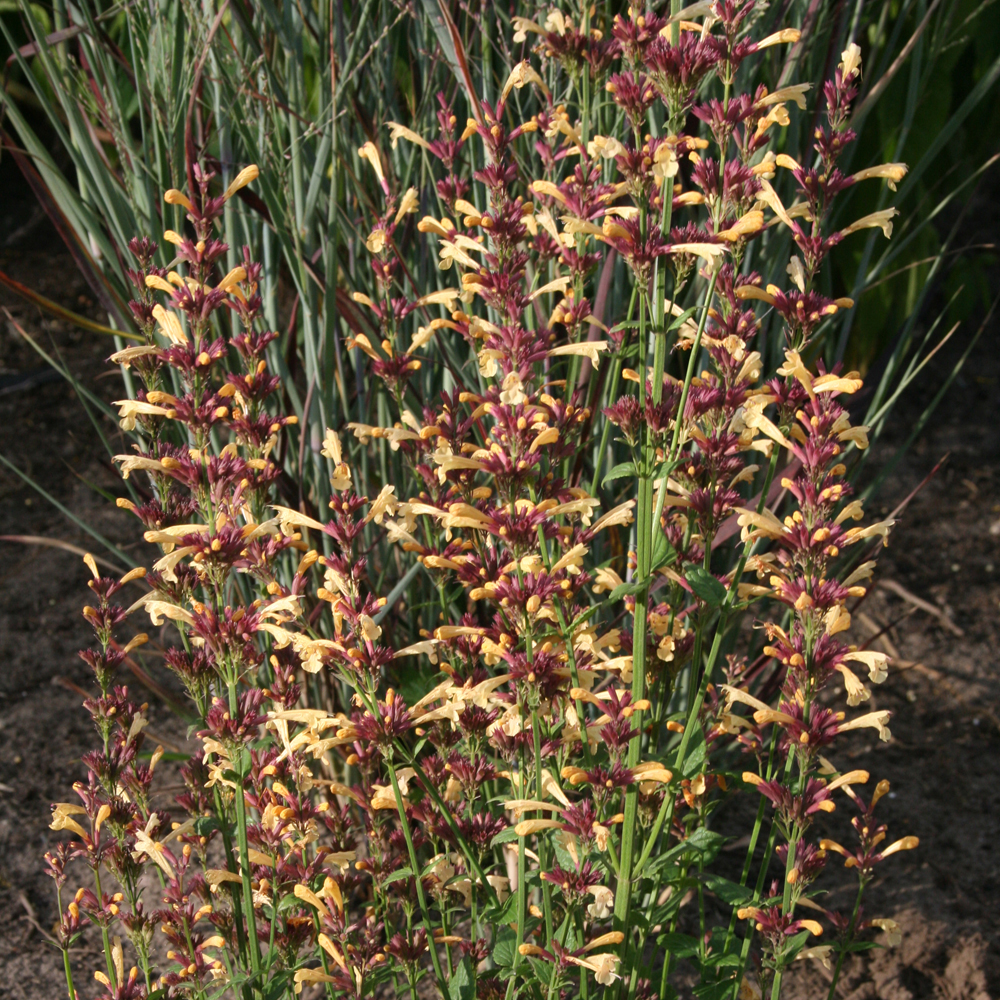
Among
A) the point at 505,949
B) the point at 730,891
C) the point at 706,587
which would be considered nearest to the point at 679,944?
the point at 730,891

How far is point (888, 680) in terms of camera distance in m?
3.21

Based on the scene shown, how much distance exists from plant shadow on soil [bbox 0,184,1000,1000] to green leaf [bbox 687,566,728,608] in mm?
1196

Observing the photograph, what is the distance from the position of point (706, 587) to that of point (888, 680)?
2.22 metres

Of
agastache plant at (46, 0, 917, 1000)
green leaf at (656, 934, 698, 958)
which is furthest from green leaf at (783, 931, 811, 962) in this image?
green leaf at (656, 934, 698, 958)

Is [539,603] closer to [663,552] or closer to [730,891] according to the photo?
[663,552]

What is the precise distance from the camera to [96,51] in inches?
82.1

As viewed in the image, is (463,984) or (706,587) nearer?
(706,587)

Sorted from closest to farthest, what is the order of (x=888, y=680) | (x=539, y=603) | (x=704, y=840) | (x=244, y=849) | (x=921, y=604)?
(x=539, y=603) < (x=244, y=849) < (x=704, y=840) < (x=888, y=680) < (x=921, y=604)

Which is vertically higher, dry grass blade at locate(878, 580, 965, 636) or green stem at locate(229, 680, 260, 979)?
green stem at locate(229, 680, 260, 979)

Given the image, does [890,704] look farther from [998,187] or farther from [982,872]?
[998,187]

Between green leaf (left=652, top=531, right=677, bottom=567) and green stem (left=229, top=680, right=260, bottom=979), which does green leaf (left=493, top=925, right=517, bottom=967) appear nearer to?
green stem (left=229, top=680, right=260, bottom=979)

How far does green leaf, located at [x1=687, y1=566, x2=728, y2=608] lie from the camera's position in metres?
1.26

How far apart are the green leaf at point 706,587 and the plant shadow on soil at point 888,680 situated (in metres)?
1.20

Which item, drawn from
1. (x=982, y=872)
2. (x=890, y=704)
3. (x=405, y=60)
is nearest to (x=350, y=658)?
(x=405, y=60)
